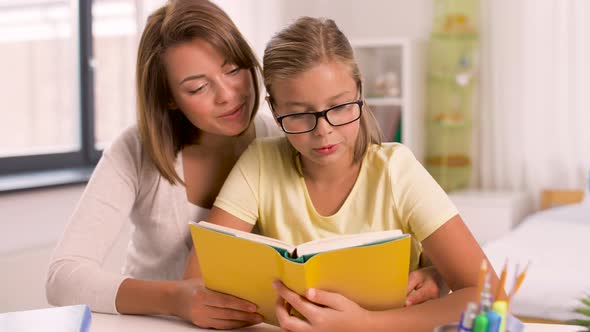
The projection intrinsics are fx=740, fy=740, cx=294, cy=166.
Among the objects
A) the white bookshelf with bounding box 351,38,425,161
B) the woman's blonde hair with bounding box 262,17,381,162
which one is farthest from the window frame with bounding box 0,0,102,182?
the woman's blonde hair with bounding box 262,17,381,162

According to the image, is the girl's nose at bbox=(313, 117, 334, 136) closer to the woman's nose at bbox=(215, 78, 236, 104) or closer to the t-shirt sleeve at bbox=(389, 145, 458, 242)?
the t-shirt sleeve at bbox=(389, 145, 458, 242)

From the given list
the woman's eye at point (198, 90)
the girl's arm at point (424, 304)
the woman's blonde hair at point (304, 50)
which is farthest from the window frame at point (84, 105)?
the girl's arm at point (424, 304)

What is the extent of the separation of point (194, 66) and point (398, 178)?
0.48m

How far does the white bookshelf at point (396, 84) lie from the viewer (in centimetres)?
407

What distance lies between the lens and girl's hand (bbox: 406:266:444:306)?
1293 mm

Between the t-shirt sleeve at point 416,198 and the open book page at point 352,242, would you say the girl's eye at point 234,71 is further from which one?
the open book page at point 352,242

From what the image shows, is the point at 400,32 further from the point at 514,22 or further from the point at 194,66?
the point at 194,66

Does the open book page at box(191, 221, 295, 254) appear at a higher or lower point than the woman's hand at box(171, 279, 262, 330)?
higher

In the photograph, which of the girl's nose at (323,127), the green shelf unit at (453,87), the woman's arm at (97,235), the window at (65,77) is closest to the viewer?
the girl's nose at (323,127)

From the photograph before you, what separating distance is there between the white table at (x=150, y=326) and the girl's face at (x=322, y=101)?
0.32 meters

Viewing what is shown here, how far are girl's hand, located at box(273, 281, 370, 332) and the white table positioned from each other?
117 millimetres

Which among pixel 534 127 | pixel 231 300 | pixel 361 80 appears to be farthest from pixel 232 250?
pixel 534 127

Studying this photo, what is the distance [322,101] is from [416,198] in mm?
245

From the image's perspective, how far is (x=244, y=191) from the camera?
1443mm
